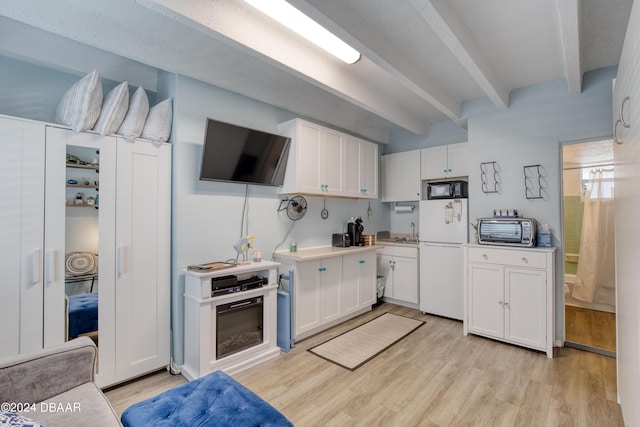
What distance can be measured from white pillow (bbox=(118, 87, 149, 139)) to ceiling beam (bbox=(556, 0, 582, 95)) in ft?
9.28

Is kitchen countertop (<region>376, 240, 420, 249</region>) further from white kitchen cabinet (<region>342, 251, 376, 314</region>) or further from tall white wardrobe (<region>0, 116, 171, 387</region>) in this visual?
tall white wardrobe (<region>0, 116, 171, 387</region>)

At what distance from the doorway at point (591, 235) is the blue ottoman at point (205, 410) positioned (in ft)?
12.9

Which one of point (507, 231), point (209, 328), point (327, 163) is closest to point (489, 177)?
point (507, 231)

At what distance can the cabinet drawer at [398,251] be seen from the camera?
13.7ft

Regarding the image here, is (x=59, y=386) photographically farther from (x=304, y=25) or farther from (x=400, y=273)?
(x=400, y=273)

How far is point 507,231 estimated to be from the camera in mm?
3086

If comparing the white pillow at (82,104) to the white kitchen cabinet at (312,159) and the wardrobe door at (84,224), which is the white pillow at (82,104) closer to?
the wardrobe door at (84,224)

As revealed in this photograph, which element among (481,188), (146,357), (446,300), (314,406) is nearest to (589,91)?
(481,188)

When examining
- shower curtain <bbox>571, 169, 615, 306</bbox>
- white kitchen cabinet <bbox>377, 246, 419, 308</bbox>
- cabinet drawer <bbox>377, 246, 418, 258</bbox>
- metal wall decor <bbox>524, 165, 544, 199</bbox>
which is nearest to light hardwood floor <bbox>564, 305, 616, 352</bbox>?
shower curtain <bbox>571, 169, 615, 306</bbox>

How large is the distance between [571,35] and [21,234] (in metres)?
3.72

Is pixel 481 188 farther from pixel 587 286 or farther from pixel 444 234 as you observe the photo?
pixel 587 286

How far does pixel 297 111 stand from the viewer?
11.3 feet

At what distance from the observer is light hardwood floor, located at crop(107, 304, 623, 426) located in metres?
2.00

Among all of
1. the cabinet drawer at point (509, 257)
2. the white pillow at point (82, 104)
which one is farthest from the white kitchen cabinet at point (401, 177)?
the white pillow at point (82, 104)
